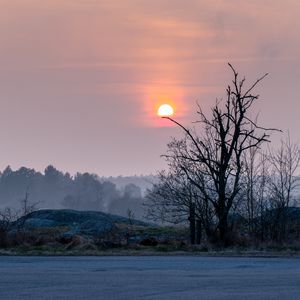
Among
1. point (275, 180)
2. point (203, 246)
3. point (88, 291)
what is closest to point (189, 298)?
point (88, 291)

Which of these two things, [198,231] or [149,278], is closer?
[149,278]

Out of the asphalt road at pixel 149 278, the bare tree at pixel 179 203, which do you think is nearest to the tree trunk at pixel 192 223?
the bare tree at pixel 179 203

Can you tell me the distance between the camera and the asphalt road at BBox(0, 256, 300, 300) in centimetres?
1520

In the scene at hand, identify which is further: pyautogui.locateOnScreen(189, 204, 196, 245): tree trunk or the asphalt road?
pyautogui.locateOnScreen(189, 204, 196, 245): tree trunk

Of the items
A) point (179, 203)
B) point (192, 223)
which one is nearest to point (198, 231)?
point (192, 223)

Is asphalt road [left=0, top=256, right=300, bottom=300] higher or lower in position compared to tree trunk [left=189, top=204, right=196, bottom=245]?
lower

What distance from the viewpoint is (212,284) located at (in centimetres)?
1686

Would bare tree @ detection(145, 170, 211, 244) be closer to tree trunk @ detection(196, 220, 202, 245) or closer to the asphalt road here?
tree trunk @ detection(196, 220, 202, 245)

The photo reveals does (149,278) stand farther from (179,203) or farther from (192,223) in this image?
(179,203)

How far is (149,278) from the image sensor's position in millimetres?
18078

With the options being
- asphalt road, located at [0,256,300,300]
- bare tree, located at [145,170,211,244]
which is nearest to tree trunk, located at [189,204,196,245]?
bare tree, located at [145,170,211,244]

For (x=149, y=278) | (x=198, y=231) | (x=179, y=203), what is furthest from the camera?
→ (x=179, y=203)

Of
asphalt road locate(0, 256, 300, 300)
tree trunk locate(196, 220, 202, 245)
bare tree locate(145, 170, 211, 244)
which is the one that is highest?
bare tree locate(145, 170, 211, 244)

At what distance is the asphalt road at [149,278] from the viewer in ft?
49.9
